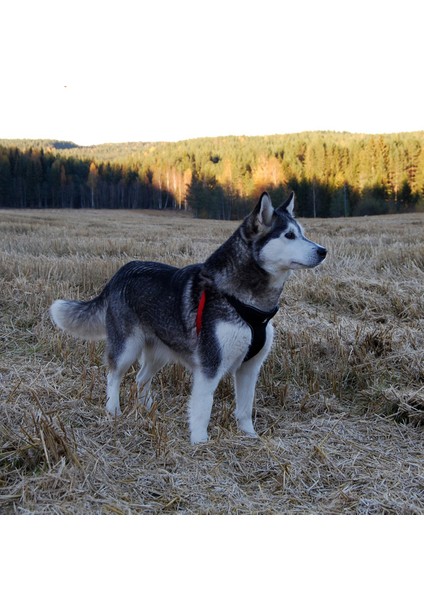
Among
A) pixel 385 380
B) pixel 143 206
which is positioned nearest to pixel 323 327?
pixel 385 380

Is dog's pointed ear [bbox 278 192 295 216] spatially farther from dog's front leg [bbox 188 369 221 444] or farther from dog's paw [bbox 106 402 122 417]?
dog's paw [bbox 106 402 122 417]

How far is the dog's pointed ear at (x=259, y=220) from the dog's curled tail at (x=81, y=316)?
5.60 feet

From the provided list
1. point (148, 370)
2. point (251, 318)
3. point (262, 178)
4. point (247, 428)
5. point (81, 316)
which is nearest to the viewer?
point (251, 318)

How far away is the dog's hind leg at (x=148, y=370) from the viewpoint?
189 inches

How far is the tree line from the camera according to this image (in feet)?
166

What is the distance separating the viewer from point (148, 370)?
504 cm

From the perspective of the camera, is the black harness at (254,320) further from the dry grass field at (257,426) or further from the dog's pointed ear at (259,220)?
the dry grass field at (257,426)

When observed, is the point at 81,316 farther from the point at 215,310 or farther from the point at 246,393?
the point at 246,393

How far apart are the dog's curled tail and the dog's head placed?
1754 mm

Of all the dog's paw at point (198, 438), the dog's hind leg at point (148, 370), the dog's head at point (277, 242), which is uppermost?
the dog's head at point (277, 242)

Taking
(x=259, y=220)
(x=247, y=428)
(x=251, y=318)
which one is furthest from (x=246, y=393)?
(x=259, y=220)

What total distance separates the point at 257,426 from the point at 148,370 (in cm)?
116

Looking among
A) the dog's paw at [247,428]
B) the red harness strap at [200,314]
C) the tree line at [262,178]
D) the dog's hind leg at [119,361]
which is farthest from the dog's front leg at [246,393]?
the tree line at [262,178]

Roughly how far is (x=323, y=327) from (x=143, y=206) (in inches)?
3054
